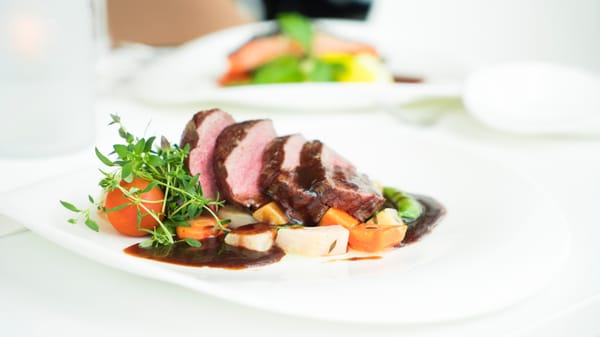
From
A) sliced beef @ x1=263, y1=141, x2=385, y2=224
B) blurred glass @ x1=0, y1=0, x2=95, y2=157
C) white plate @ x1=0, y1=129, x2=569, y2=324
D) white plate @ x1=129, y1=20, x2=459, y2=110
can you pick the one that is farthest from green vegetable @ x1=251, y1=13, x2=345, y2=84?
sliced beef @ x1=263, y1=141, x2=385, y2=224

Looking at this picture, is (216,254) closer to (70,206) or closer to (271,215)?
(271,215)

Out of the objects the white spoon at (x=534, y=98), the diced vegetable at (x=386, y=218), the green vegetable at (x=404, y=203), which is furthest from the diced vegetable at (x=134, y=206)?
the white spoon at (x=534, y=98)

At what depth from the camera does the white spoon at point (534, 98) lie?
8.30 feet

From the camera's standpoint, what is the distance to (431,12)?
5.79 meters

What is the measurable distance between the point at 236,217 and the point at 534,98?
1591 millimetres

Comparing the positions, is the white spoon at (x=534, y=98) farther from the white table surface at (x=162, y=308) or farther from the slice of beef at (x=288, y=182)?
the slice of beef at (x=288, y=182)

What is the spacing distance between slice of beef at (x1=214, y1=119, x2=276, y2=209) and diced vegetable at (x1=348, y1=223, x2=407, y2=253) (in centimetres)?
26

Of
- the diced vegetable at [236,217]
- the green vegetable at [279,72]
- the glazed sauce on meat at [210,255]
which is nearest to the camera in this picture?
the glazed sauce on meat at [210,255]

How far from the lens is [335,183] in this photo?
1594 mm

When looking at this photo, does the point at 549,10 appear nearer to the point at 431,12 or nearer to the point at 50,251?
the point at 431,12

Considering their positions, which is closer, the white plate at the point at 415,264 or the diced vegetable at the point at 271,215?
the white plate at the point at 415,264

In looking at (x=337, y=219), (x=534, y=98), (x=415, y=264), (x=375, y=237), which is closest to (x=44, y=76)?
(x=337, y=219)

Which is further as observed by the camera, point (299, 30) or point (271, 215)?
point (299, 30)

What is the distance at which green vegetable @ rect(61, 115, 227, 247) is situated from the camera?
1.46m
